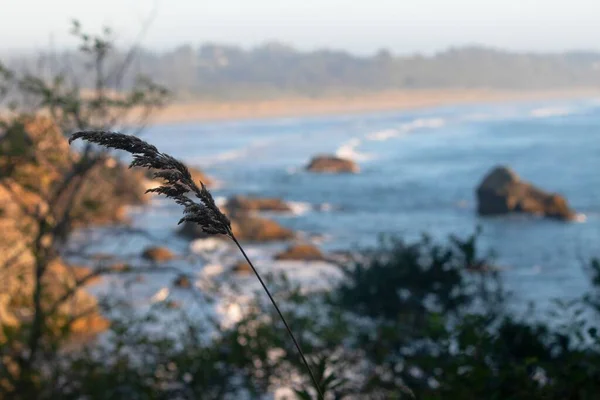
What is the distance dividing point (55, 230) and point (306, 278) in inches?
512

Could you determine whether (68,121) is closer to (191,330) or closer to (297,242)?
(191,330)

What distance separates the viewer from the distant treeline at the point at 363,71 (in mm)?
108500

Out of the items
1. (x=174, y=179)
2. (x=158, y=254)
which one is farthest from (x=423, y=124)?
(x=174, y=179)

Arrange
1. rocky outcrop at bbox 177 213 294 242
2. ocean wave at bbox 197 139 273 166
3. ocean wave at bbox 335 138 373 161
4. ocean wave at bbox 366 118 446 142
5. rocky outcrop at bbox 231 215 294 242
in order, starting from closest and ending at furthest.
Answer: rocky outcrop at bbox 177 213 294 242 → rocky outcrop at bbox 231 215 294 242 → ocean wave at bbox 197 139 273 166 → ocean wave at bbox 335 138 373 161 → ocean wave at bbox 366 118 446 142

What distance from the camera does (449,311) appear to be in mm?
6523

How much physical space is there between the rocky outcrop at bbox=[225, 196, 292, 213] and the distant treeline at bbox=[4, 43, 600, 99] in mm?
62626

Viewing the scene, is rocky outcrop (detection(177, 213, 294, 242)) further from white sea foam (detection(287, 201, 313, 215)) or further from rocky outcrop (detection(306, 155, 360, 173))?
rocky outcrop (detection(306, 155, 360, 173))

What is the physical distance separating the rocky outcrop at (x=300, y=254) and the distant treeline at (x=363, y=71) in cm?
7597

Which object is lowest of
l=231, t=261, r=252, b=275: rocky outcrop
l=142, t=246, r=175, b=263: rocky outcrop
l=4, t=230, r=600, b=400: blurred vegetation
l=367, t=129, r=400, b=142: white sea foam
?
l=367, t=129, r=400, b=142: white sea foam

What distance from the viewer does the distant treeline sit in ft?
356

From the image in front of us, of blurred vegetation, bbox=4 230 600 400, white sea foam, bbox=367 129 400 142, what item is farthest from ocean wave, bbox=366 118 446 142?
blurred vegetation, bbox=4 230 600 400

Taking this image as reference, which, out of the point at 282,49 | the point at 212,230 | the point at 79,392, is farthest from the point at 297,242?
the point at 282,49

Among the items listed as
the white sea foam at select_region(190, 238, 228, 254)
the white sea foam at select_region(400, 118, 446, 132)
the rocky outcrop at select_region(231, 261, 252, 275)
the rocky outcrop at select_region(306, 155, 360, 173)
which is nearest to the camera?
the white sea foam at select_region(190, 238, 228, 254)

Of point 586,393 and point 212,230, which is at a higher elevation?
point 212,230
